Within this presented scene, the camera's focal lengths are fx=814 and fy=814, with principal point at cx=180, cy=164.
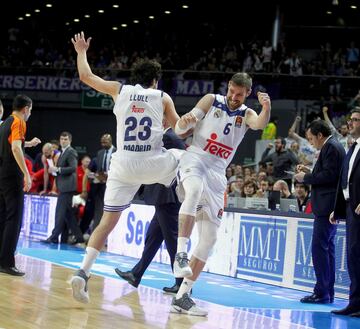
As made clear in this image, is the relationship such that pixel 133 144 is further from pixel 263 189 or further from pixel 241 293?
pixel 263 189

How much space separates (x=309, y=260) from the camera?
1026cm

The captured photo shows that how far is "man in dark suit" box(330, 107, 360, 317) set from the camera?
26.6 feet

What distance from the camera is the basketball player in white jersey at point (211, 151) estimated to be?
7.25 m

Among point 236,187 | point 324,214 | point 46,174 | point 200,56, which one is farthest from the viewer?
point 200,56

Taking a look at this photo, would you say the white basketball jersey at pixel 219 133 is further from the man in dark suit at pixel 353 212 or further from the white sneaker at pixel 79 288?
the white sneaker at pixel 79 288

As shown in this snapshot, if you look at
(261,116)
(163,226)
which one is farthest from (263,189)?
(261,116)

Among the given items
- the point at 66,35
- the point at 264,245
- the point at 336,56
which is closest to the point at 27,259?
the point at 264,245

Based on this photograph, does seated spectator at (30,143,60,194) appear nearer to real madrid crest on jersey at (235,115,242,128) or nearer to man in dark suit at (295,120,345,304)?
man in dark suit at (295,120,345,304)

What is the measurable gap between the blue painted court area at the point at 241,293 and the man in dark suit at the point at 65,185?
6.85 feet

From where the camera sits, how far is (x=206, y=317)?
702cm

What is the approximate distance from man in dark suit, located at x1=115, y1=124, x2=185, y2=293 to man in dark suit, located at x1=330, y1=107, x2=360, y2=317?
1.76 m

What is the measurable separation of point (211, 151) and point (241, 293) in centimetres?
283

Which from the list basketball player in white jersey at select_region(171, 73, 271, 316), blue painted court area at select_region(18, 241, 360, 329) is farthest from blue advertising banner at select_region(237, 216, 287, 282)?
basketball player in white jersey at select_region(171, 73, 271, 316)

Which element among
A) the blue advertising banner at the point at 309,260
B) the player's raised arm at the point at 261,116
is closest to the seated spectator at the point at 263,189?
the blue advertising banner at the point at 309,260
